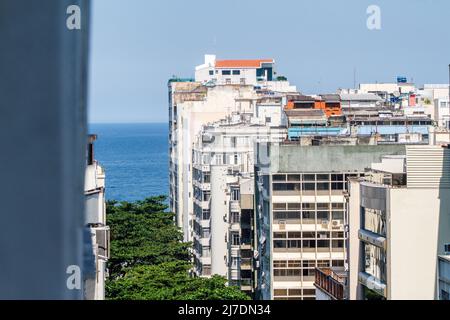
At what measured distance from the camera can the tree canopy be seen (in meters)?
10.1

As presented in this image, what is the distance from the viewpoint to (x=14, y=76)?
1.63ft

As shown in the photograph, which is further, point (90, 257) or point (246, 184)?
point (246, 184)

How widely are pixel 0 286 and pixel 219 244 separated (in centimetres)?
1460

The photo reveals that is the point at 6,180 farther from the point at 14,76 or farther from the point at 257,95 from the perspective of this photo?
the point at 257,95

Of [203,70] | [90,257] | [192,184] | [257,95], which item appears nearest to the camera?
[90,257]

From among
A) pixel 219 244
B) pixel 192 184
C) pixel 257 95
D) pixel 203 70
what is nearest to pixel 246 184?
pixel 219 244

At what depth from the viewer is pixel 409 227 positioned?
621 centimetres

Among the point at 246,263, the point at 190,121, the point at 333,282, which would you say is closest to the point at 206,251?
the point at 246,263

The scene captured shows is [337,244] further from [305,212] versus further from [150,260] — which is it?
[150,260]

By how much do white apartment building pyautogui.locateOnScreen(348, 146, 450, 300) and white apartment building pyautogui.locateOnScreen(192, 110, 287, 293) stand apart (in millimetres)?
5986

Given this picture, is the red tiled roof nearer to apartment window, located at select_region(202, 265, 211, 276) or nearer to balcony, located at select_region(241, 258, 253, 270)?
apartment window, located at select_region(202, 265, 211, 276)

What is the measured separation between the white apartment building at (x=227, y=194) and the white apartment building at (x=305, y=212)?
2.50 metres

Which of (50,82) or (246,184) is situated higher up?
(50,82)

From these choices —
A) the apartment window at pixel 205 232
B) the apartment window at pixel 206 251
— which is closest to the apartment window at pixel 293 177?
the apartment window at pixel 206 251
